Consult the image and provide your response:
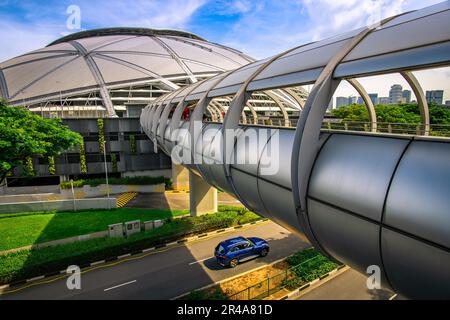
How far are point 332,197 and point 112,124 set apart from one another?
135ft

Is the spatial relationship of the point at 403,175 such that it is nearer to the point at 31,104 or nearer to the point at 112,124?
the point at 112,124

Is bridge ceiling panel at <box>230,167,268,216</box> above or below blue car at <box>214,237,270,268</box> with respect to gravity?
above

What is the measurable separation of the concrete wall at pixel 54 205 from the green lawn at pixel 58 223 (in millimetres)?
912

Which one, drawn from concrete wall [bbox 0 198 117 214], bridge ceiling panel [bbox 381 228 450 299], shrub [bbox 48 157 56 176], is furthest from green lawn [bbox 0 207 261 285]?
shrub [bbox 48 157 56 176]

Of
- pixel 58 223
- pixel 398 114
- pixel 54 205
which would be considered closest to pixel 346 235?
pixel 58 223

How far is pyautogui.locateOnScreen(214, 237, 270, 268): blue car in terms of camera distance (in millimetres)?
18281

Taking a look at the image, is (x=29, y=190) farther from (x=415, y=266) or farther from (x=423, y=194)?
(x=423, y=194)

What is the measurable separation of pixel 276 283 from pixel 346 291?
382cm

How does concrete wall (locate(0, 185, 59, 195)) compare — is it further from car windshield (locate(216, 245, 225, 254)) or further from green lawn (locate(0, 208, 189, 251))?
car windshield (locate(216, 245, 225, 254))

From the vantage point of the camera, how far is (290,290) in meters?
15.6

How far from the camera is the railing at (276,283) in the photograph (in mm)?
14961

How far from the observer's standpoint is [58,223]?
2655 centimetres

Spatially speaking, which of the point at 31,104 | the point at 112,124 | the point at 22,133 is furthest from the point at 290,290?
the point at 31,104

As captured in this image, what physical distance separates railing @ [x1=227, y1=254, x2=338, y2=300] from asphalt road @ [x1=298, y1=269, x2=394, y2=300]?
2.55ft
